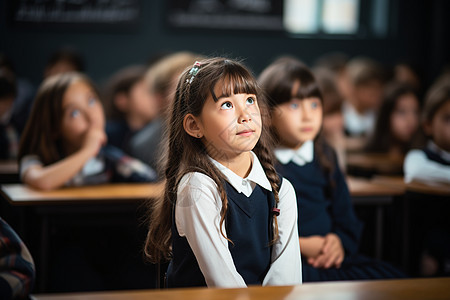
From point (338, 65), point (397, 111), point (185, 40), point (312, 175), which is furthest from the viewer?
point (185, 40)

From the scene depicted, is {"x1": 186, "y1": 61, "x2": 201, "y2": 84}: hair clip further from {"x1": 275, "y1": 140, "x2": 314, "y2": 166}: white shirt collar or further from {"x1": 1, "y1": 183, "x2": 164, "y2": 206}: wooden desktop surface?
{"x1": 1, "y1": 183, "x2": 164, "y2": 206}: wooden desktop surface

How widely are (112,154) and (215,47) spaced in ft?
17.6

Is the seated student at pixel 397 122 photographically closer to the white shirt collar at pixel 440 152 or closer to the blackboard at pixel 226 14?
the white shirt collar at pixel 440 152

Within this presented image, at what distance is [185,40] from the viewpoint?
8273mm

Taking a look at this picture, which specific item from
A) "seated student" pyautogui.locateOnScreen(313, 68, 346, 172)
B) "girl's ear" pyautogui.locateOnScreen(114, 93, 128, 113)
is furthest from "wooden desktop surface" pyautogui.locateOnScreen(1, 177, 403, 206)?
"girl's ear" pyautogui.locateOnScreen(114, 93, 128, 113)

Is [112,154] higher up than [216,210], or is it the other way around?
[216,210]

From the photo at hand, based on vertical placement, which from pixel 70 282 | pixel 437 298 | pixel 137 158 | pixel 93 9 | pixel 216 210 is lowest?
pixel 70 282

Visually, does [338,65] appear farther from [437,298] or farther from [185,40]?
[437,298]

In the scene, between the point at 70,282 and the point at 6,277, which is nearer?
the point at 6,277

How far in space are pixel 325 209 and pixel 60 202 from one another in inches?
48.9

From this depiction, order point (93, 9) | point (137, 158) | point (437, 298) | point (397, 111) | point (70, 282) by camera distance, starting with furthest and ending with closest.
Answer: point (93, 9), point (397, 111), point (137, 158), point (70, 282), point (437, 298)

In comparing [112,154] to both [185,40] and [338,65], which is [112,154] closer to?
[338,65]

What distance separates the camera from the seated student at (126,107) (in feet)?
14.3

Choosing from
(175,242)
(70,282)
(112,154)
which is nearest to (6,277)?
(175,242)
